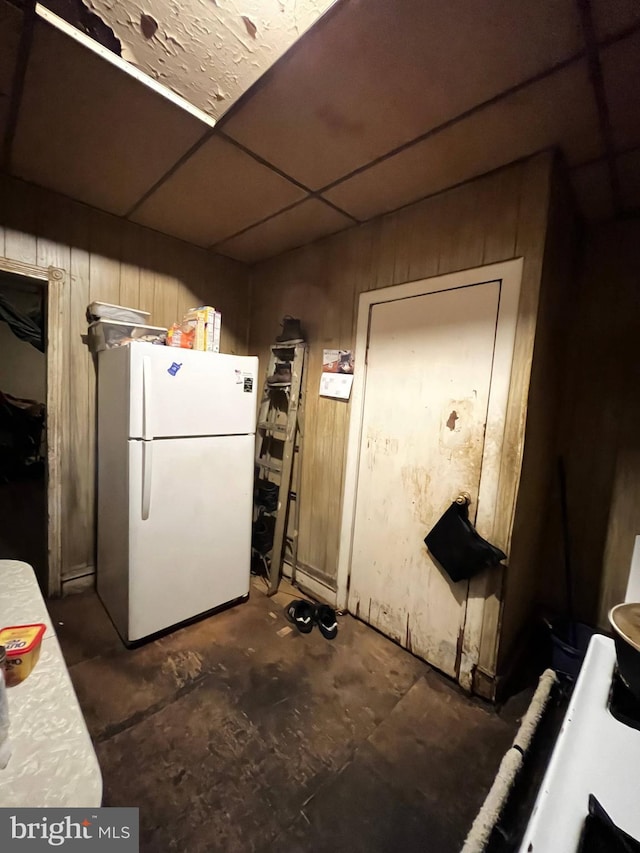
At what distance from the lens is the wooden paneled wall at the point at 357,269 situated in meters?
1.45

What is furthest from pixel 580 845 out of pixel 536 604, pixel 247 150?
pixel 247 150

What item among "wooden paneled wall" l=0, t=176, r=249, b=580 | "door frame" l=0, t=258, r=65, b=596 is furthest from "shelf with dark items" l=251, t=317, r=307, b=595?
"door frame" l=0, t=258, r=65, b=596

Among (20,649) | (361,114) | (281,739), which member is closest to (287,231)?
(361,114)

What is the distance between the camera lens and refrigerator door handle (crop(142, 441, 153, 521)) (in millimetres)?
1713

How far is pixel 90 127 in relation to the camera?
141cm

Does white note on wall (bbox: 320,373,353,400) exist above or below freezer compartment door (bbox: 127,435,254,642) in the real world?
above

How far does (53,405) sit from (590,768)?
2.60m

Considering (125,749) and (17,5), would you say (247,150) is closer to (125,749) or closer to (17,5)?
(17,5)

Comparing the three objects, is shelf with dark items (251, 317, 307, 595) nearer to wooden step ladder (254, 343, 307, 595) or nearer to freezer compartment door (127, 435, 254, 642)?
wooden step ladder (254, 343, 307, 595)

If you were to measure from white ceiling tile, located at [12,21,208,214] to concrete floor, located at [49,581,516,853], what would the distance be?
2.38m

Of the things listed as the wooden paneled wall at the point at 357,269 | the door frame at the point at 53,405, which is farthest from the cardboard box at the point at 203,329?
the door frame at the point at 53,405

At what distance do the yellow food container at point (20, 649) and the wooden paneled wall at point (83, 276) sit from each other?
1.60 meters

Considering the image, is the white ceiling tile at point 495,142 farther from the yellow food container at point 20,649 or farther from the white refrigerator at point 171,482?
the yellow food container at point 20,649

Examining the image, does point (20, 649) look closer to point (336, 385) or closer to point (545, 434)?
point (336, 385)
